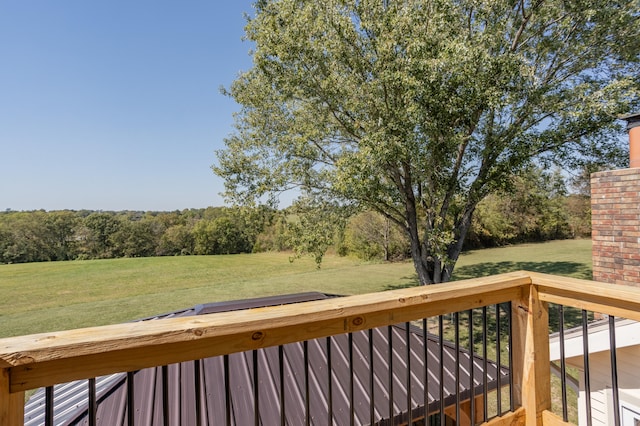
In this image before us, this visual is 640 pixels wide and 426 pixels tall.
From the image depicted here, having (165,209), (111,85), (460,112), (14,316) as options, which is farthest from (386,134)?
(165,209)

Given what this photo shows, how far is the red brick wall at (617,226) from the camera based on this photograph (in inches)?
149

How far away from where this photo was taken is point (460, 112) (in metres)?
4.92

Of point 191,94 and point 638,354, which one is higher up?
point 191,94

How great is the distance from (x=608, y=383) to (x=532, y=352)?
233cm

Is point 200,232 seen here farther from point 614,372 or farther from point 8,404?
point 614,372

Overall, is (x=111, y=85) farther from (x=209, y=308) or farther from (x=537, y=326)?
(x=537, y=326)

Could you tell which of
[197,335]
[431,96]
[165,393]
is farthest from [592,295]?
[431,96]

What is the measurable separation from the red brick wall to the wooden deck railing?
3.58 metres

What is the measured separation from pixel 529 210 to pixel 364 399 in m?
21.4

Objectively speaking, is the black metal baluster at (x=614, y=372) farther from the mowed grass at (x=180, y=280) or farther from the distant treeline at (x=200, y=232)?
the distant treeline at (x=200, y=232)

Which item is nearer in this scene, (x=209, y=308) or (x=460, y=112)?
(x=209, y=308)

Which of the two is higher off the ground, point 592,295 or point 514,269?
point 592,295

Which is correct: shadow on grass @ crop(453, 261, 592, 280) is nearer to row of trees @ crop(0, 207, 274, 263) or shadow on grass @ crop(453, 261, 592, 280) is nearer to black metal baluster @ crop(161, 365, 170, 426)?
row of trees @ crop(0, 207, 274, 263)

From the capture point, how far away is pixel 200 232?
20.0 m
